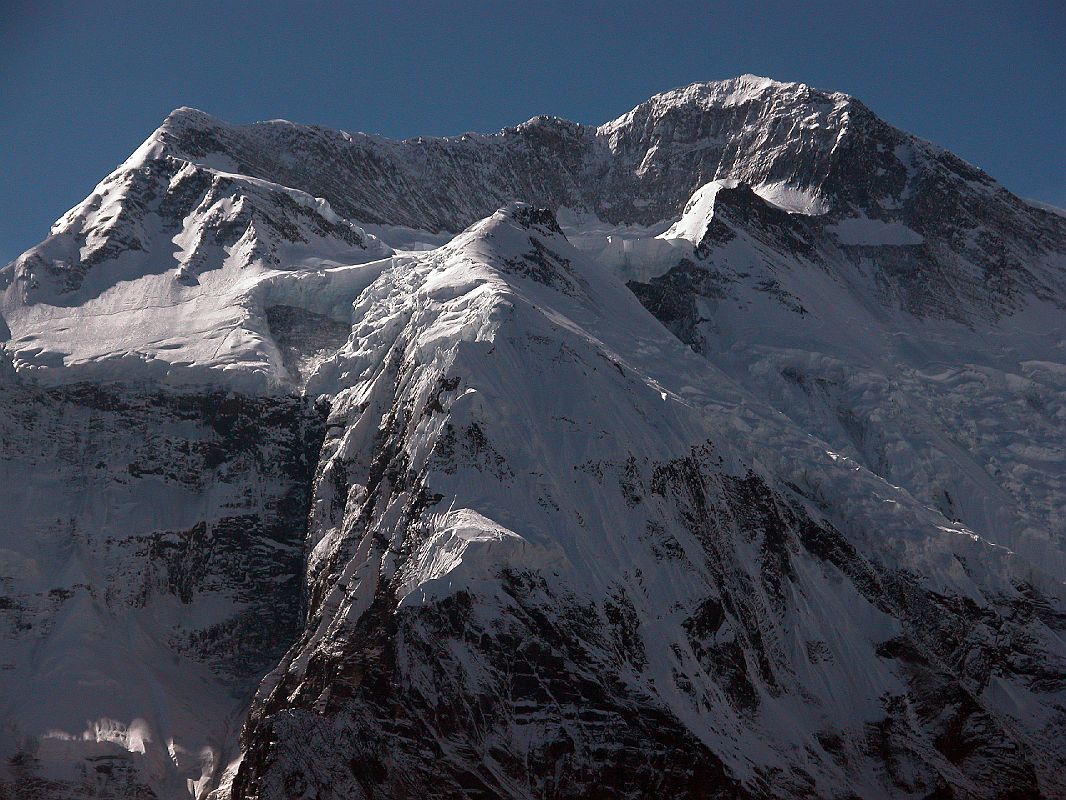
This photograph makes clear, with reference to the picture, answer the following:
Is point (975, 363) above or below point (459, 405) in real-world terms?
above

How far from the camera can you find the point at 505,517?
8225 cm

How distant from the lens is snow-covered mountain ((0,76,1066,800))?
7844 centimetres

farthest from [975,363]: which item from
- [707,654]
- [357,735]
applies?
[357,735]

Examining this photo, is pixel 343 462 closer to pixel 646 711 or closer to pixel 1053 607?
pixel 646 711

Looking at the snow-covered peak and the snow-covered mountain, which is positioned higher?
the snow-covered peak

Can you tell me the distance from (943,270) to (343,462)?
2937 inches

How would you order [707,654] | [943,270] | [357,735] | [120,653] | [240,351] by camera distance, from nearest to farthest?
[357,735], [707,654], [120,653], [240,351], [943,270]

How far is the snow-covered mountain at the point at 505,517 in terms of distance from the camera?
78.4 m

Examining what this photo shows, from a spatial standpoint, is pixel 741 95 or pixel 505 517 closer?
pixel 505 517

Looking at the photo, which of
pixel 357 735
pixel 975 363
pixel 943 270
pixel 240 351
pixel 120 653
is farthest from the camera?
pixel 943 270

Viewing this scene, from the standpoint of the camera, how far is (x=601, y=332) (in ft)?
367

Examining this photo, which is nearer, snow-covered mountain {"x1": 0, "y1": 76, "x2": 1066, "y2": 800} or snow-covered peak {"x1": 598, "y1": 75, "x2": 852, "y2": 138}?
snow-covered mountain {"x1": 0, "y1": 76, "x2": 1066, "y2": 800}

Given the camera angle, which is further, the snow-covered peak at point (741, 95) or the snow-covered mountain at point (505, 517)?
the snow-covered peak at point (741, 95)

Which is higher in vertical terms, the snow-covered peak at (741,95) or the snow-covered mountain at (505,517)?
the snow-covered peak at (741,95)
